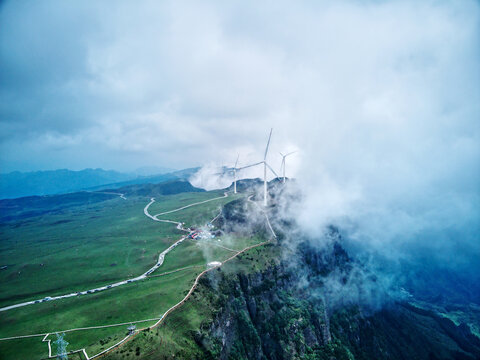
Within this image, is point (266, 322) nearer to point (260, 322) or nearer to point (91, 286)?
point (260, 322)

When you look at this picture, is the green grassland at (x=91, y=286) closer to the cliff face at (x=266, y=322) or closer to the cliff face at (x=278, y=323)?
the cliff face at (x=278, y=323)

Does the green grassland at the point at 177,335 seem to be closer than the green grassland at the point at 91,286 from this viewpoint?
Yes

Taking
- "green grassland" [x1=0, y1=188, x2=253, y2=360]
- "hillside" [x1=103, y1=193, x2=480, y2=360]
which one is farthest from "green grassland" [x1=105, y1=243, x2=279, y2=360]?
"green grassland" [x1=0, y1=188, x2=253, y2=360]

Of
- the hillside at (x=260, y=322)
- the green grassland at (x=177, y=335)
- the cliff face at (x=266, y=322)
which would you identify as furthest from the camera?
the cliff face at (x=266, y=322)

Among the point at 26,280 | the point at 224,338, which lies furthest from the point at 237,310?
the point at 26,280

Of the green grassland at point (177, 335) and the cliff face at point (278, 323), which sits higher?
the green grassland at point (177, 335)

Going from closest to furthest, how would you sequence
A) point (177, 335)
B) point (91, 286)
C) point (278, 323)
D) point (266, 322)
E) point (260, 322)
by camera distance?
point (177, 335), point (91, 286), point (260, 322), point (266, 322), point (278, 323)

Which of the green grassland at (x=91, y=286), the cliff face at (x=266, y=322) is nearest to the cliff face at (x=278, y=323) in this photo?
the cliff face at (x=266, y=322)

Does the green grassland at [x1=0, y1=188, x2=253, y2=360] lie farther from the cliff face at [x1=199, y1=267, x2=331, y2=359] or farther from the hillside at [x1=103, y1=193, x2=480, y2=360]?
the cliff face at [x1=199, y1=267, x2=331, y2=359]

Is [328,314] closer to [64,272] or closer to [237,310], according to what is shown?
[237,310]

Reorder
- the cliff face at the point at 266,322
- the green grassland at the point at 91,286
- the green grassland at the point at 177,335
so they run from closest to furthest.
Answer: the green grassland at the point at 177,335, the green grassland at the point at 91,286, the cliff face at the point at 266,322

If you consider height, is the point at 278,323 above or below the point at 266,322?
below

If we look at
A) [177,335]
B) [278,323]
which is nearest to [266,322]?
[278,323]
